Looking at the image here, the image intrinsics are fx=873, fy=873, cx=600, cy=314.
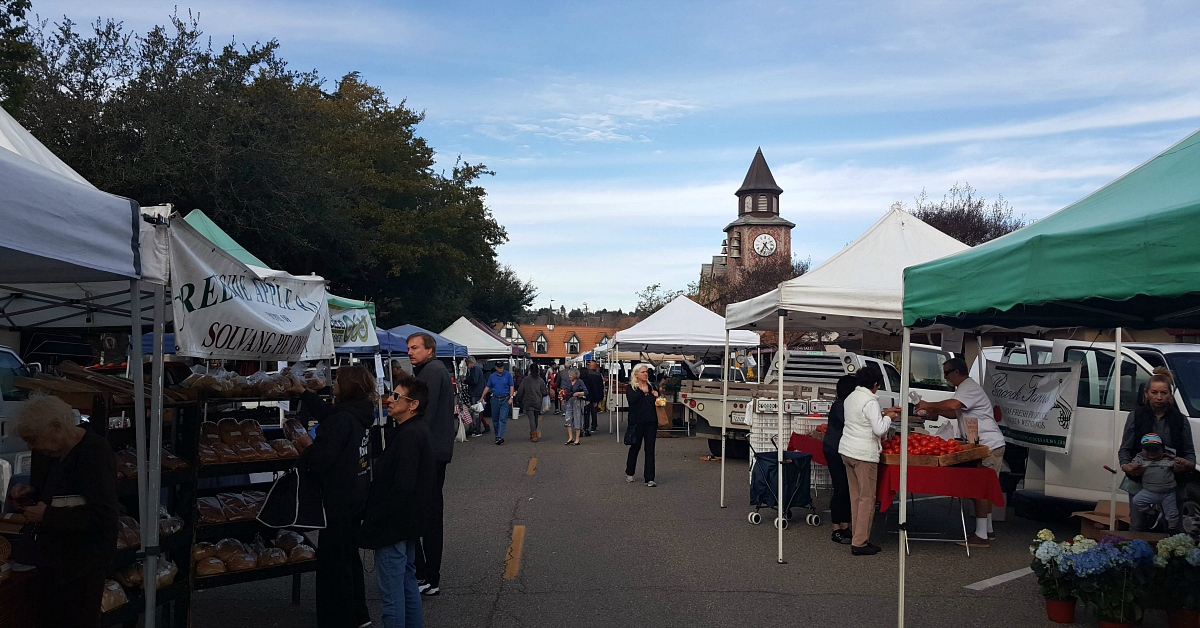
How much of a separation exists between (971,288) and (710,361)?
27396mm

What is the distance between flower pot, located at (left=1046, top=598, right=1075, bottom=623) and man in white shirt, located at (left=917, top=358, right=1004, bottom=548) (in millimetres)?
2903

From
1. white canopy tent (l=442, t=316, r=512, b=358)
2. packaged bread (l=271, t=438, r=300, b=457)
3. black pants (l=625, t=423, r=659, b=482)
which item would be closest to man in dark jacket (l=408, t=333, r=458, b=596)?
packaged bread (l=271, t=438, r=300, b=457)

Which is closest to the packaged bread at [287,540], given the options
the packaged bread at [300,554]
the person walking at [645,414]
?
the packaged bread at [300,554]

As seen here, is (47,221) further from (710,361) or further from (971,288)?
(710,361)

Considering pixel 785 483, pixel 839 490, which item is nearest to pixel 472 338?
pixel 785 483

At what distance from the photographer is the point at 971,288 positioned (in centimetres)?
570

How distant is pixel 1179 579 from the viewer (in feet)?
19.3

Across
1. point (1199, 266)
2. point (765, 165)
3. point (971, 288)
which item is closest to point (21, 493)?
point (971, 288)

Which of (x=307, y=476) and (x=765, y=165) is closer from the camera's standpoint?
(x=307, y=476)

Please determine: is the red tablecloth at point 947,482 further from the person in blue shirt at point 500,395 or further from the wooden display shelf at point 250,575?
the person in blue shirt at point 500,395

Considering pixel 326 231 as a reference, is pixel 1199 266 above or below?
below

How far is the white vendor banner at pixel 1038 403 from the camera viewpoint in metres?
9.77

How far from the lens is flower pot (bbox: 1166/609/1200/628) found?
5.84m

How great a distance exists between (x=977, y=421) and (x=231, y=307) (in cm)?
760
